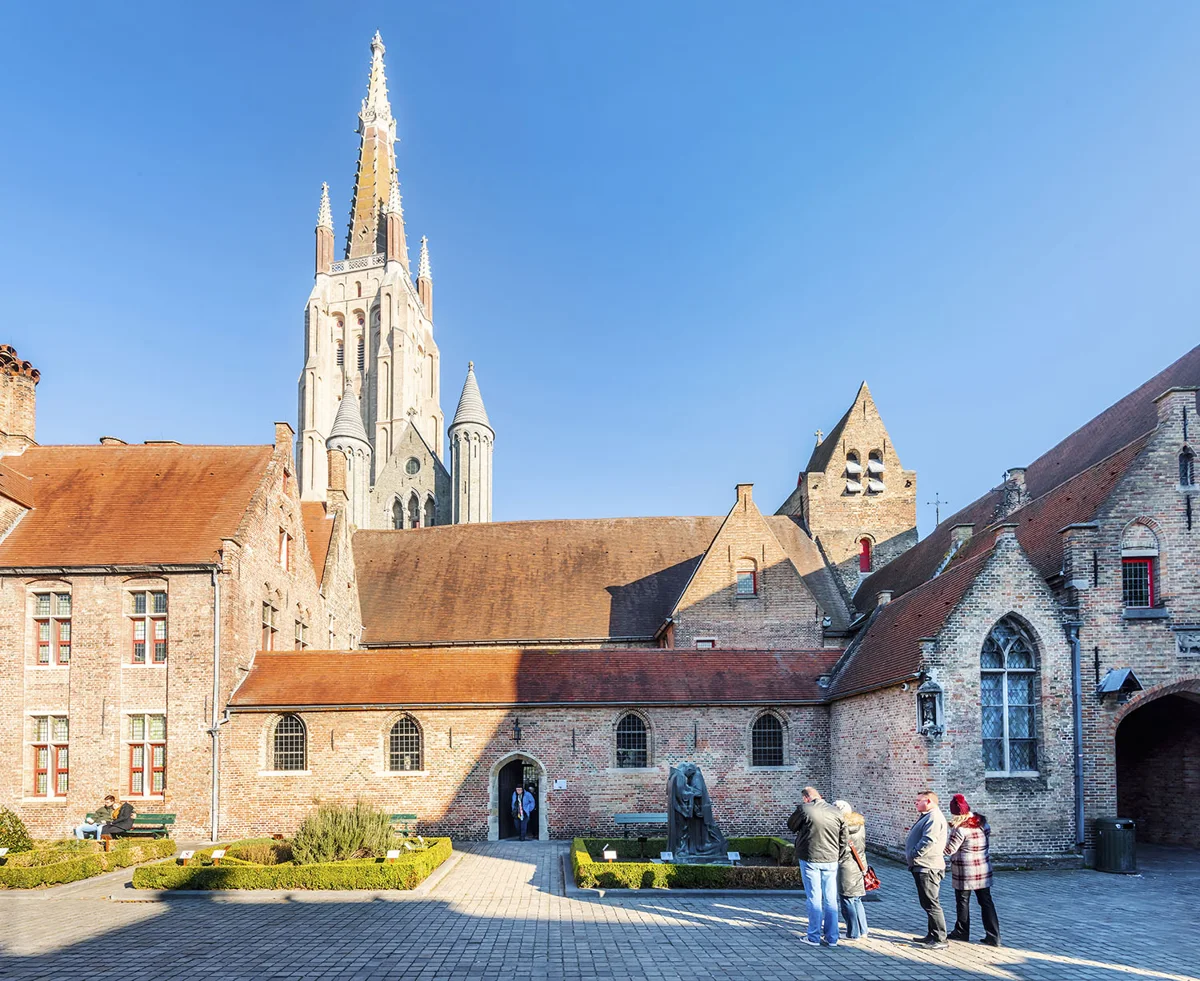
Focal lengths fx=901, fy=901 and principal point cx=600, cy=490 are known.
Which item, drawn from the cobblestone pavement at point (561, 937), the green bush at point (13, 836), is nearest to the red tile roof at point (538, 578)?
the green bush at point (13, 836)

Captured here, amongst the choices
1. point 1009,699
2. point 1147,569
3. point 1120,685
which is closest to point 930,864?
point 1009,699

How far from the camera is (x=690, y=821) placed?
1789 cm

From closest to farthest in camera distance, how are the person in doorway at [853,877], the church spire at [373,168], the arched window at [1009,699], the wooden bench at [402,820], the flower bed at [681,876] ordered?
1. the person in doorway at [853,877]
2. the flower bed at [681,876]
3. the arched window at [1009,699]
4. the wooden bench at [402,820]
5. the church spire at [373,168]

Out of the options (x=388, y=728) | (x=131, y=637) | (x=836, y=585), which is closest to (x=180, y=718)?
(x=131, y=637)

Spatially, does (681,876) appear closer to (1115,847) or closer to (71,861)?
(1115,847)

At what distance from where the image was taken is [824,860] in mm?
12281

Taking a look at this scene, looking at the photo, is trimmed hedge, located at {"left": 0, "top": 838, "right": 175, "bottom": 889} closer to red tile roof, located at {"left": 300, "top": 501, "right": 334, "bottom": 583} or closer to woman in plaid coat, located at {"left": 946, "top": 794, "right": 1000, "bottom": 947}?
red tile roof, located at {"left": 300, "top": 501, "right": 334, "bottom": 583}

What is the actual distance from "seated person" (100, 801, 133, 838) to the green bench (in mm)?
916

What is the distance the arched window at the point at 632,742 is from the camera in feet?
80.6

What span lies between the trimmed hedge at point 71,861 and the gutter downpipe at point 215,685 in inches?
124

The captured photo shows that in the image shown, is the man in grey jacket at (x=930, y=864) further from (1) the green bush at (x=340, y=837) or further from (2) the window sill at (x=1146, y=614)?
(2) the window sill at (x=1146, y=614)

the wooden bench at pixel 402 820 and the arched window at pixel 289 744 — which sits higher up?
the arched window at pixel 289 744

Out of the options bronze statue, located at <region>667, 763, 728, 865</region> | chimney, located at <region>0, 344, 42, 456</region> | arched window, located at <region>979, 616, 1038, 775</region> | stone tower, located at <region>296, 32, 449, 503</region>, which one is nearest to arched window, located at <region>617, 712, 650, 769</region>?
bronze statue, located at <region>667, 763, 728, 865</region>

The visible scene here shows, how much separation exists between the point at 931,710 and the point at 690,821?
5642mm
